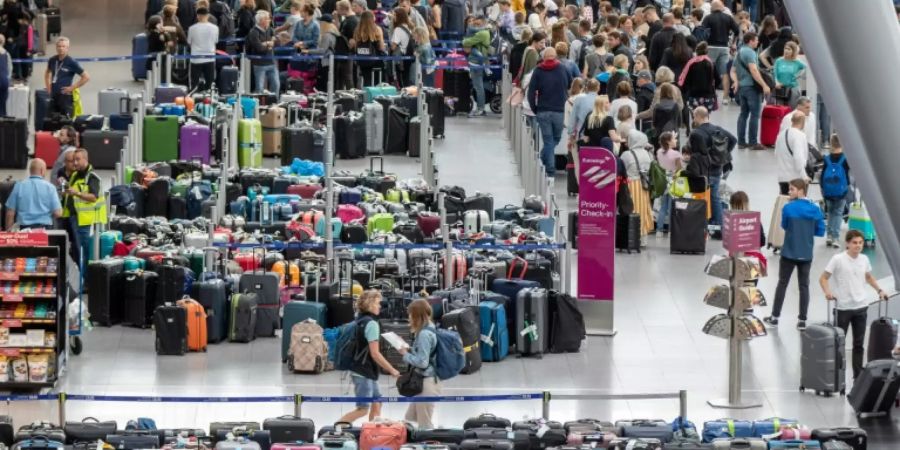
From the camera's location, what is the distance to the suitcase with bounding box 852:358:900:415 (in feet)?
42.3

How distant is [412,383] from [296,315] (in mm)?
2813

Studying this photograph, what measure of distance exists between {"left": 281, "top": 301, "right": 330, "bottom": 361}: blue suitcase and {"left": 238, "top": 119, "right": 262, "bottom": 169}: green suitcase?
7882 mm

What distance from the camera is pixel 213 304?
14.9 metres

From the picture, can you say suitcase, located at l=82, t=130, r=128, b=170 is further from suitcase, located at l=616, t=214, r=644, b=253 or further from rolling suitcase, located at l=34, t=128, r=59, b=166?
suitcase, located at l=616, t=214, r=644, b=253

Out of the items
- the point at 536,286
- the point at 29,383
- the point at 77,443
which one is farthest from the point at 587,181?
the point at 77,443

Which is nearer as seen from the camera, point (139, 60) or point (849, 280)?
point (849, 280)

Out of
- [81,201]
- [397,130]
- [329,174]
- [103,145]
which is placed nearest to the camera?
[81,201]

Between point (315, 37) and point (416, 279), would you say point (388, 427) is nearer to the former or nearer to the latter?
point (416, 279)

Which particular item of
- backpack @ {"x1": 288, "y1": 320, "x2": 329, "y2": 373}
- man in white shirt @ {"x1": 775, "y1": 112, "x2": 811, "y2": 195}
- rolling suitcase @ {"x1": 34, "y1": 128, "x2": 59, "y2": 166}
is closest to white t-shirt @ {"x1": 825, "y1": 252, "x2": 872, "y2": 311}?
backpack @ {"x1": 288, "y1": 320, "x2": 329, "y2": 373}

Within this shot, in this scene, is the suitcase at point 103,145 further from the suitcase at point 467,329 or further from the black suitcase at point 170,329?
the suitcase at point 467,329

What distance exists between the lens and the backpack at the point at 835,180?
1816cm

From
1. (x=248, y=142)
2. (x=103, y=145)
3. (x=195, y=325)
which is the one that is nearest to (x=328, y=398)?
(x=195, y=325)

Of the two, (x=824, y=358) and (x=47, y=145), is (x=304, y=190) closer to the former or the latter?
(x=47, y=145)

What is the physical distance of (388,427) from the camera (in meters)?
10.3
